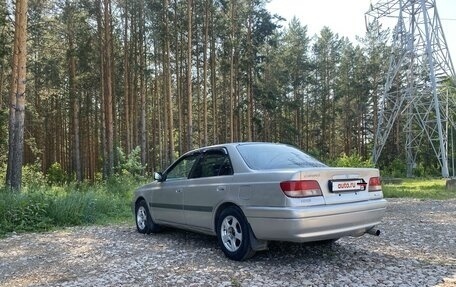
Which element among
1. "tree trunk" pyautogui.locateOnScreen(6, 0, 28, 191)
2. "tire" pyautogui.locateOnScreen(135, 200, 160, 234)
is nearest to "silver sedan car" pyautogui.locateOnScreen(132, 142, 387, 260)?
"tire" pyautogui.locateOnScreen(135, 200, 160, 234)

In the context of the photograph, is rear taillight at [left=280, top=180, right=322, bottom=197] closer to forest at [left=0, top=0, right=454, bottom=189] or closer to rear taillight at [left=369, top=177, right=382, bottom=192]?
rear taillight at [left=369, top=177, right=382, bottom=192]

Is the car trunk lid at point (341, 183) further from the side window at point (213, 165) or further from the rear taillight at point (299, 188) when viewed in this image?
the side window at point (213, 165)

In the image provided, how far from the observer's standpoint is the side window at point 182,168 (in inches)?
254

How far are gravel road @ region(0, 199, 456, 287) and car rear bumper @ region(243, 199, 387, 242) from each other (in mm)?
450

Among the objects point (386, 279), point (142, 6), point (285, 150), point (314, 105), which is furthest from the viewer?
point (314, 105)

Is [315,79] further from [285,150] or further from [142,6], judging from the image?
[285,150]

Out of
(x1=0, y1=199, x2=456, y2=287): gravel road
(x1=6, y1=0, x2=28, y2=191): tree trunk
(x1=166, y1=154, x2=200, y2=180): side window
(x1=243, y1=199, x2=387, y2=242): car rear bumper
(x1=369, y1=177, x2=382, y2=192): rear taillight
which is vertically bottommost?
(x1=0, y1=199, x2=456, y2=287): gravel road

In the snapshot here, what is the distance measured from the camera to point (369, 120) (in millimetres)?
45812

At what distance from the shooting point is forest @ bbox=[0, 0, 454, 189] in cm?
2145

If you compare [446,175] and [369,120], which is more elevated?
[369,120]

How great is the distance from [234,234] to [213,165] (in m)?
1.16

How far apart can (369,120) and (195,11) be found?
28103 mm

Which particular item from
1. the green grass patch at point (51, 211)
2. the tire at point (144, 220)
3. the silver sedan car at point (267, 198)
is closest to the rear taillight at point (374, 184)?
the silver sedan car at point (267, 198)

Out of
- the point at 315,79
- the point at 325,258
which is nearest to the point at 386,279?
the point at 325,258
